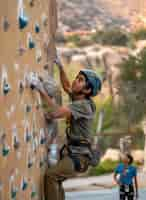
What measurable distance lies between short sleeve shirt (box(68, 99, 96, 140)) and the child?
10.2 ft

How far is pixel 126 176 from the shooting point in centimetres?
1008

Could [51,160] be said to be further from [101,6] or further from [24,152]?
[101,6]

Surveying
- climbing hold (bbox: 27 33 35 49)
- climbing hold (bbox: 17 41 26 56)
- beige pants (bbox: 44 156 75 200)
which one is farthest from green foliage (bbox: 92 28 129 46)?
climbing hold (bbox: 17 41 26 56)

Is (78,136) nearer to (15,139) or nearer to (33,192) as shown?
(33,192)

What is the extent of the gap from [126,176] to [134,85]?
23.9 meters

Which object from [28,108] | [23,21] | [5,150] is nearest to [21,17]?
[23,21]

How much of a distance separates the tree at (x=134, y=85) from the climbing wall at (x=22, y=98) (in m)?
25.9

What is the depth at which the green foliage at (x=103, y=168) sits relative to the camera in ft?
99.5

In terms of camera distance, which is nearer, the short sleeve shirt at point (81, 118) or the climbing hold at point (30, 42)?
the climbing hold at point (30, 42)

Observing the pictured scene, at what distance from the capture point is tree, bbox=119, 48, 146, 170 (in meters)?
33.4

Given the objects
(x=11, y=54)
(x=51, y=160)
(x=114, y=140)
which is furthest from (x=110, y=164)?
(x=11, y=54)

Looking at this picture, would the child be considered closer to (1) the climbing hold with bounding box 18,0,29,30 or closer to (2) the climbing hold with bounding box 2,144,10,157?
(1) the climbing hold with bounding box 18,0,29,30

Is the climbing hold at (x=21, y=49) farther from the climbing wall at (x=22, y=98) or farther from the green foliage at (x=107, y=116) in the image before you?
the green foliage at (x=107, y=116)

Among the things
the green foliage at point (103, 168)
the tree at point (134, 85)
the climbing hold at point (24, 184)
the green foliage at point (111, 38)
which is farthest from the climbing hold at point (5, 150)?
the green foliage at point (111, 38)
